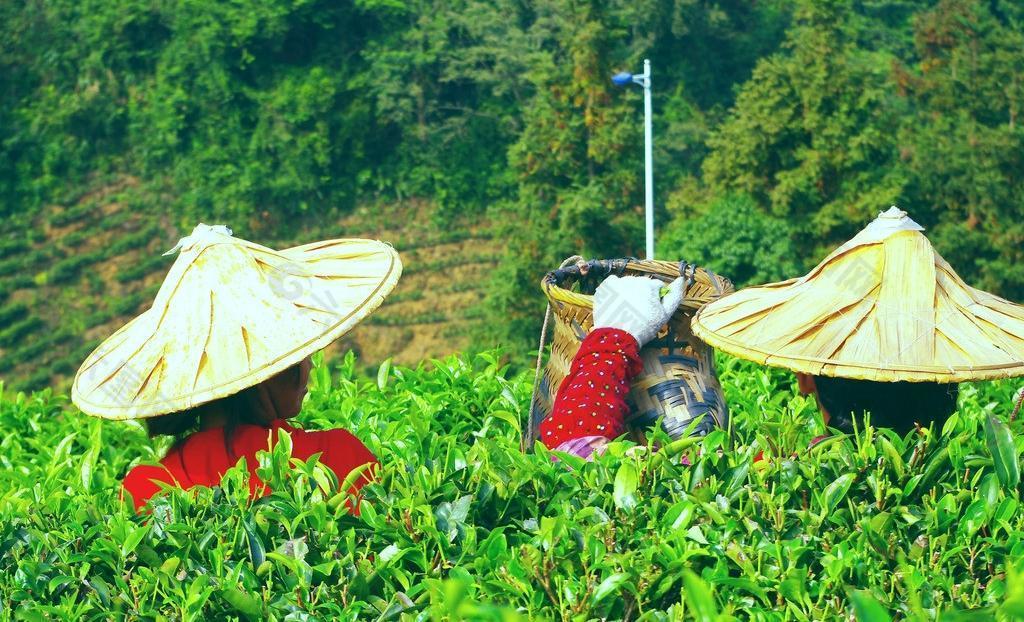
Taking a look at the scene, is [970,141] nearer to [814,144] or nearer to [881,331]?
[814,144]

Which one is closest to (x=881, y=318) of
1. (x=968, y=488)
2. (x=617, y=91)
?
(x=968, y=488)

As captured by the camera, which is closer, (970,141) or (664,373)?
(664,373)

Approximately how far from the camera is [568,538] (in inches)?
66.2

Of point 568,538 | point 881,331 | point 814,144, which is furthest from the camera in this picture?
point 814,144

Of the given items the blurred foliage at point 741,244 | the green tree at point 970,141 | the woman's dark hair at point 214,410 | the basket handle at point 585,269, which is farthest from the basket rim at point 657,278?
the green tree at point 970,141

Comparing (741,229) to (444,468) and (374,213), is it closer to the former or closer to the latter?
(374,213)

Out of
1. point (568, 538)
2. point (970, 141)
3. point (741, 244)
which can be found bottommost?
point (741, 244)

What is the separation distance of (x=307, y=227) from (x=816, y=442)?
69.9ft

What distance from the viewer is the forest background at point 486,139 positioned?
60.8 feet

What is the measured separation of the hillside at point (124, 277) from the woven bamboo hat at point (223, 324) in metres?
17.3

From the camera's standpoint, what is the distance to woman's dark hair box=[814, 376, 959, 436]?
2.18m

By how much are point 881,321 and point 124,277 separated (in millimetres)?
19930

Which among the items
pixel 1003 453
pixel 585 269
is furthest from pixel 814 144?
pixel 1003 453

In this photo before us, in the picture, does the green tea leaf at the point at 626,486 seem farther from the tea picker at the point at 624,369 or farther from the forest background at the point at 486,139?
the forest background at the point at 486,139
